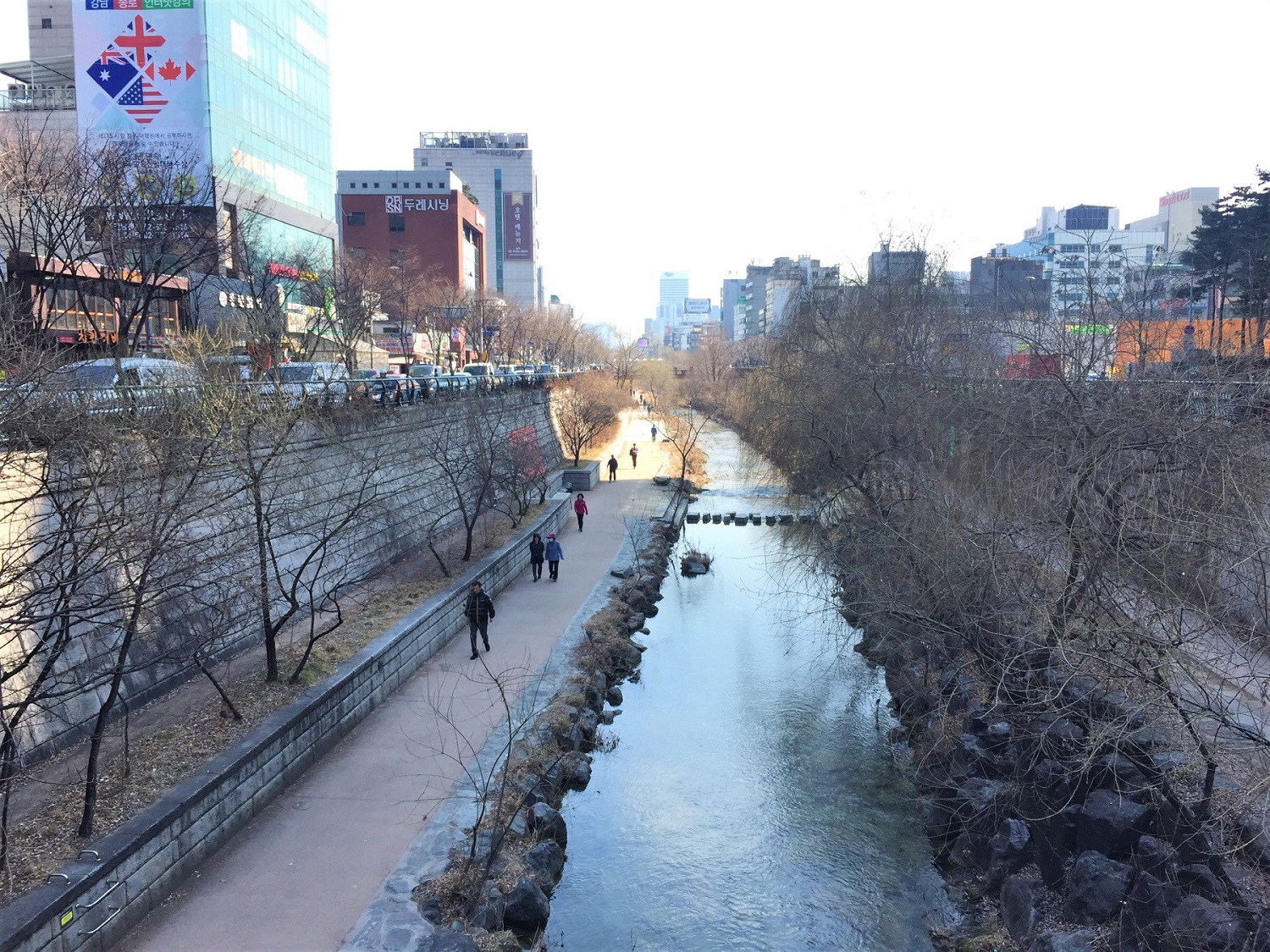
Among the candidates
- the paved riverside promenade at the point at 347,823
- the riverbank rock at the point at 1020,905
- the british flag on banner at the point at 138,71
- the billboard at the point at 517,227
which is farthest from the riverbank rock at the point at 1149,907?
the billboard at the point at 517,227

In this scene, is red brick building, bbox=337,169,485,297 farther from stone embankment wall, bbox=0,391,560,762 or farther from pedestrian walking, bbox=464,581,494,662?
pedestrian walking, bbox=464,581,494,662

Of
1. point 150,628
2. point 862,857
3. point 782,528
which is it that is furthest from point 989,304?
point 150,628

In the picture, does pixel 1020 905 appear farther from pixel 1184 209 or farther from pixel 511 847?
pixel 1184 209

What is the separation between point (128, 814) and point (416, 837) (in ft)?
9.26

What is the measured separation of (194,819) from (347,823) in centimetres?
168

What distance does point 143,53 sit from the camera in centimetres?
4262

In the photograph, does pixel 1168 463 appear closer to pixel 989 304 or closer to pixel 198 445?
pixel 198 445

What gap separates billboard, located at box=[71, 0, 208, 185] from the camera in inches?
1658

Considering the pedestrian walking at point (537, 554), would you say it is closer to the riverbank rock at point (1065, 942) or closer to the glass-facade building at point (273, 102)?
the riverbank rock at point (1065, 942)

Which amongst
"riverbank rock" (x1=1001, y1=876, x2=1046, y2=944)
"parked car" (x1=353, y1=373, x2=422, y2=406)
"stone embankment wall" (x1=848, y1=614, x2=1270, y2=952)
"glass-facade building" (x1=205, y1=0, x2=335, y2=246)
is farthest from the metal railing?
"riverbank rock" (x1=1001, y1=876, x2=1046, y2=944)

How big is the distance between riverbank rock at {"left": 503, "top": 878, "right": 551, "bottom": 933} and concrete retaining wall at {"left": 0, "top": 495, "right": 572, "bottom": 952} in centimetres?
315

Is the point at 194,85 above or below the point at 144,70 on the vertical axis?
below

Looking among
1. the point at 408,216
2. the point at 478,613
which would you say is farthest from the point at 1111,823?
the point at 408,216

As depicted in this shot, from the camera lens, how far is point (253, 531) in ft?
46.3
